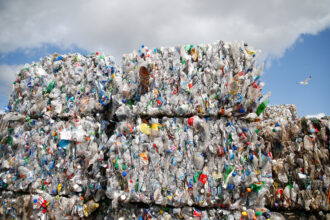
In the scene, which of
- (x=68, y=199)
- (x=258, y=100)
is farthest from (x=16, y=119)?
(x=258, y=100)

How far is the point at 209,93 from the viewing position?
1411 mm

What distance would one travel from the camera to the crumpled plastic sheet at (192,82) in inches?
54.4

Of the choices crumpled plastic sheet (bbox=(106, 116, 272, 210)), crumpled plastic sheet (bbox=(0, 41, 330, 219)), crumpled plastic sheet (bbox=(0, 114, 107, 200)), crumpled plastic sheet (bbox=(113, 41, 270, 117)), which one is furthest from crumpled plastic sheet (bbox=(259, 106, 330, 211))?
crumpled plastic sheet (bbox=(0, 114, 107, 200))

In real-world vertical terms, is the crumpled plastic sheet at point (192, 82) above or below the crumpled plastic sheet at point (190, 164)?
above

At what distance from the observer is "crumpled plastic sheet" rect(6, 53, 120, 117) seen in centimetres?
169

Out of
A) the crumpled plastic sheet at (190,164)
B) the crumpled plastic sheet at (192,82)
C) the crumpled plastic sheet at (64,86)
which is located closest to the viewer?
the crumpled plastic sheet at (190,164)

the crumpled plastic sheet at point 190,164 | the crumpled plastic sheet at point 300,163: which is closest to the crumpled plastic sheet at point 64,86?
the crumpled plastic sheet at point 190,164

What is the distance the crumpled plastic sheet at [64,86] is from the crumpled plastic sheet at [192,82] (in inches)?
9.1

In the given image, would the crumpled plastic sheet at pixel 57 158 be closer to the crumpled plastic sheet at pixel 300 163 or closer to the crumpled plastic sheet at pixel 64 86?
the crumpled plastic sheet at pixel 64 86

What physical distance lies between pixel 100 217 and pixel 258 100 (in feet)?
4.57

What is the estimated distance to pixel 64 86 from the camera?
1.83m

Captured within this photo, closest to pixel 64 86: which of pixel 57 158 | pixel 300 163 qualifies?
pixel 57 158

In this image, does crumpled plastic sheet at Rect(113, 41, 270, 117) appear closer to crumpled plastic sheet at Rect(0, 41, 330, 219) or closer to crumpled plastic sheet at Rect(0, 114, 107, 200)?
crumpled plastic sheet at Rect(0, 41, 330, 219)

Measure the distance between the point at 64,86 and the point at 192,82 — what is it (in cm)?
115
